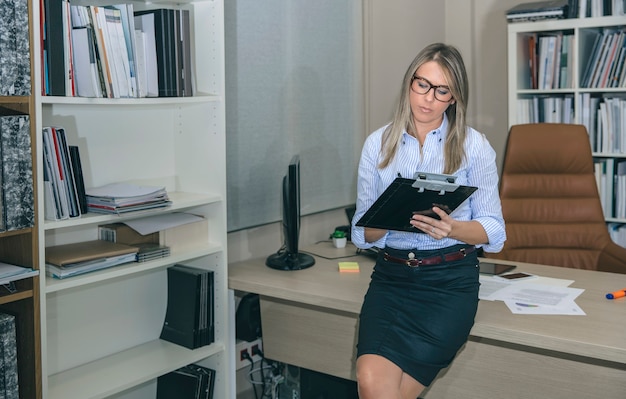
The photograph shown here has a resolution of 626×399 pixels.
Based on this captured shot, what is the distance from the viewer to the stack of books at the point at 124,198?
2.12m

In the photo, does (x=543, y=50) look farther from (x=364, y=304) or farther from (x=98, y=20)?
(x=98, y=20)

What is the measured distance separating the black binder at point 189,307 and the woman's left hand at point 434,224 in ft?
2.91

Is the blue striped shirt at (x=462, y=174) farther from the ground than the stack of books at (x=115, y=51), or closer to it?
closer to it

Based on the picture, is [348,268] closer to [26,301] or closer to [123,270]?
[123,270]

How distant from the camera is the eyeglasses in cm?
197

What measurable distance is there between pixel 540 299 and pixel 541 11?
1.99 metres

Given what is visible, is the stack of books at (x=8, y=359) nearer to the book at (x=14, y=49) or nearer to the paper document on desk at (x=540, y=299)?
the book at (x=14, y=49)

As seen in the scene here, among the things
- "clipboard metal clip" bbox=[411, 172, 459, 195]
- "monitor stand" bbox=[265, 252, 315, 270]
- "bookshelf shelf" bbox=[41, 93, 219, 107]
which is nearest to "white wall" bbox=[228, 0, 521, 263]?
"monitor stand" bbox=[265, 252, 315, 270]

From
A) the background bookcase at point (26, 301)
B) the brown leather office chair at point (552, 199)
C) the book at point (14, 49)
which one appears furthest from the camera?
the brown leather office chair at point (552, 199)

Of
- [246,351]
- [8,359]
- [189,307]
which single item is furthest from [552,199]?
[8,359]

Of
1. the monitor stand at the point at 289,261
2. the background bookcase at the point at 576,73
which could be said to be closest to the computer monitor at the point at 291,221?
the monitor stand at the point at 289,261

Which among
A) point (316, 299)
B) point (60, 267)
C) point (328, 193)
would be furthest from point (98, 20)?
point (328, 193)

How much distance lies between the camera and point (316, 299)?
2355 millimetres

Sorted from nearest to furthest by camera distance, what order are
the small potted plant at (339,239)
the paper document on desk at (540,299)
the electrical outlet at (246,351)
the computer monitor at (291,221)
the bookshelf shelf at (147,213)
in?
the bookshelf shelf at (147,213) → the paper document on desk at (540,299) → the computer monitor at (291,221) → the electrical outlet at (246,351) → the small potted plant at (339,239)
